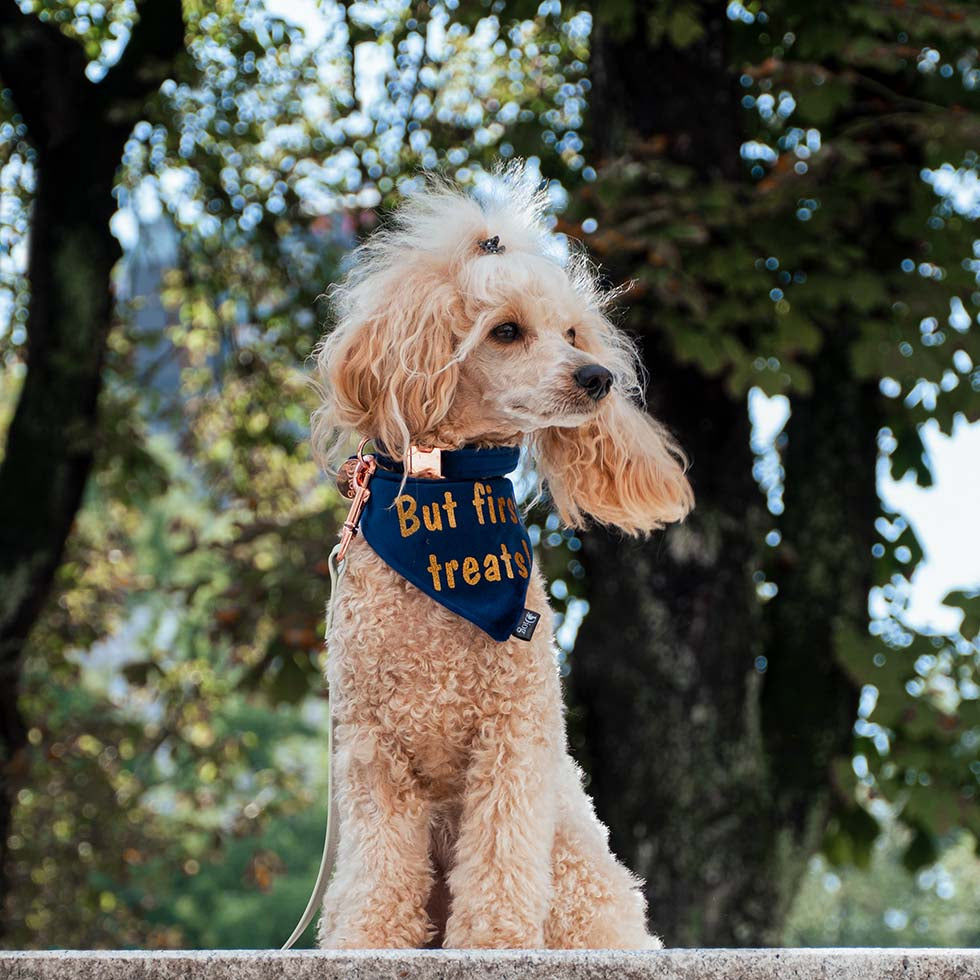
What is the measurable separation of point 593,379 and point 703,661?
12.5 ft

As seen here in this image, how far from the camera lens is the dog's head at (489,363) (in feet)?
10.1

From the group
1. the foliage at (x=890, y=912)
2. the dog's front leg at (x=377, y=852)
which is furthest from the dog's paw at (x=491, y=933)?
the foliage at (x=890, y=912)

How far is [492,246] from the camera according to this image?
321 cm

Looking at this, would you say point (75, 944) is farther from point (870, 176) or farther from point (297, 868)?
point (297, 868)

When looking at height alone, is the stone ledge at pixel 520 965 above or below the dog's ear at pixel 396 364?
below

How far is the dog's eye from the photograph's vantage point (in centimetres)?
313

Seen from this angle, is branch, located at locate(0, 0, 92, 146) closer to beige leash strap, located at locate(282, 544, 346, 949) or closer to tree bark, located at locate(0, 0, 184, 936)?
tree bark, located at locate(0, 0, 184, 936)

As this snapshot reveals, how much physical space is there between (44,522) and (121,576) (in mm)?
4057

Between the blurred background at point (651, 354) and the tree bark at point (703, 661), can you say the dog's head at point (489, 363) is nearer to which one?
the blurred background at point (651, 354)

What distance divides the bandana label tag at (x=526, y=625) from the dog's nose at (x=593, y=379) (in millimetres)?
480

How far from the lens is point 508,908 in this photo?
2.87 metres

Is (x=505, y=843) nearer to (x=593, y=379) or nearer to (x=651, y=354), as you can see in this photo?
(x=593, y=379)

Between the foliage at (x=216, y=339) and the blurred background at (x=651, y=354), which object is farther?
the foliage at (x=216, y=339)

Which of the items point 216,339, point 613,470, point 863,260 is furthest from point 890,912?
point 613,470
